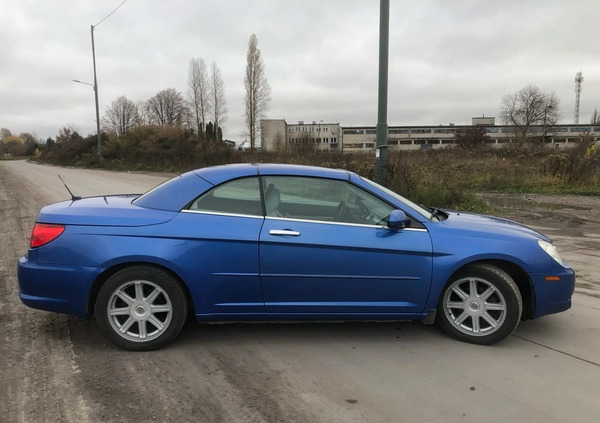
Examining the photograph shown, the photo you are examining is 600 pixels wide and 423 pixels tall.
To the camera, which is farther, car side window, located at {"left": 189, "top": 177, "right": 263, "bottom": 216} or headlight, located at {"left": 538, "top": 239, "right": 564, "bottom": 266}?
headlight, located at {"left": 538, "top": 239, "right": 564, "bottom": 266}

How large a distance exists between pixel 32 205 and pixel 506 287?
42.5 ft

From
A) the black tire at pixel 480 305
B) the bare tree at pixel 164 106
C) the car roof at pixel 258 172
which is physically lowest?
the black tire at pixel 480 305

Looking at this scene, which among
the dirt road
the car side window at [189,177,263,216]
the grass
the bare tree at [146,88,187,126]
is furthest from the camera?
the bare tree at [146,88,187,126]

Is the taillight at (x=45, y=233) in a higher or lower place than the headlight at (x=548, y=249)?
higher

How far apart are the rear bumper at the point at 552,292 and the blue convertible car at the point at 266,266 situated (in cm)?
1

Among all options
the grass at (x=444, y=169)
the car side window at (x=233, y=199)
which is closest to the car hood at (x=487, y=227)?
the car side window at (x=233, y=199)

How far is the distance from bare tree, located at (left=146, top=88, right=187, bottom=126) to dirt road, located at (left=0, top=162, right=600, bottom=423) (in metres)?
85.9

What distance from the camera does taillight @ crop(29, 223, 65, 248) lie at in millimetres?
3645

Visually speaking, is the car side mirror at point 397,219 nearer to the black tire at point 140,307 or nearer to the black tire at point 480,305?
the black tire at point 480,305

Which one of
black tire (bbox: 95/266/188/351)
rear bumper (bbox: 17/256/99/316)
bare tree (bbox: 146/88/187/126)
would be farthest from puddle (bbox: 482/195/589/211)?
bare tree (bbox: 146/88/187/126)

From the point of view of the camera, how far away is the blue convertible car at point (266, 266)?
3.59m

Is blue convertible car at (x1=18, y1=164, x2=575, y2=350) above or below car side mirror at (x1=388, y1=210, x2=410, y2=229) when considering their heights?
below

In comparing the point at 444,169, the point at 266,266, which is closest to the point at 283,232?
the point at 266,266

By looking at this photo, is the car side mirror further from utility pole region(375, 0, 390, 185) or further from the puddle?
the puddle
